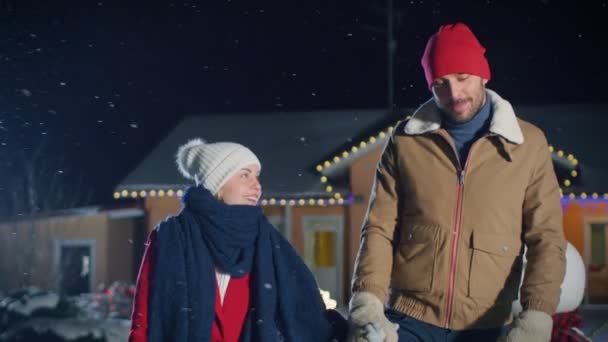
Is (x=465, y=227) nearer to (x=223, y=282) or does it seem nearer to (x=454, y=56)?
(x=454, y=56)

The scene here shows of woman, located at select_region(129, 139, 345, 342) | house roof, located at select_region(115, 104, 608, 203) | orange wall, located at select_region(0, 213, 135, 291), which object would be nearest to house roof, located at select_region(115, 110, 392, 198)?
house roof, located at select_region(115, 104, 608, 203)

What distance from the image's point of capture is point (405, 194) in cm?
334

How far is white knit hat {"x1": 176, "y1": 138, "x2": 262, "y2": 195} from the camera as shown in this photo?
11.8ft

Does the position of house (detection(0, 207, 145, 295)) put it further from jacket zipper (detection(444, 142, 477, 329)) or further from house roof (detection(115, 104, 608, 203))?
jacket zipper (detection(444, 142, 477, 329))

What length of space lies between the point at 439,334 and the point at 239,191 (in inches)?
41.3

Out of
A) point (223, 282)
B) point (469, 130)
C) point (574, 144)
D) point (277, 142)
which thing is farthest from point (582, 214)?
point (223, 282)

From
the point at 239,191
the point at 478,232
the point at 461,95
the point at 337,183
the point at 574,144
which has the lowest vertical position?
the point at 478,232

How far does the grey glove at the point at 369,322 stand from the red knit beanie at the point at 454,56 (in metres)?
0.90

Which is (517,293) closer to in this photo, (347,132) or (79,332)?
(79,332)

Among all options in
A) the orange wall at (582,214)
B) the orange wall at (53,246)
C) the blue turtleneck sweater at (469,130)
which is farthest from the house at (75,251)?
the blue turtleneck sweater at (469,130)

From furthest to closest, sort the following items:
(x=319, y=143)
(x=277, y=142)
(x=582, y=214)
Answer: (x=277, y=142) < (x=319, y=143) < (x=582, y=214)

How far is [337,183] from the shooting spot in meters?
14.1

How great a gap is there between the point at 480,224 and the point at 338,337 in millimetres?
767

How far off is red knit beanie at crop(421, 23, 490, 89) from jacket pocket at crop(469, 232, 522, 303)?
0.64m
